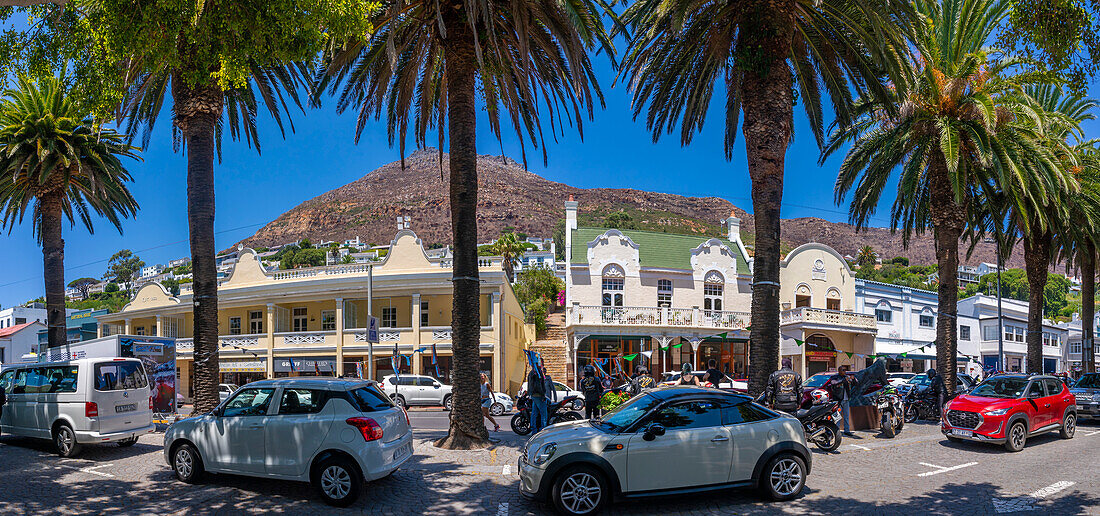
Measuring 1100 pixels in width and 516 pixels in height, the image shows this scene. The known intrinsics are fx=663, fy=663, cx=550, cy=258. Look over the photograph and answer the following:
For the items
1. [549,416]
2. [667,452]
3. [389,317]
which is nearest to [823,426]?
[667,452]

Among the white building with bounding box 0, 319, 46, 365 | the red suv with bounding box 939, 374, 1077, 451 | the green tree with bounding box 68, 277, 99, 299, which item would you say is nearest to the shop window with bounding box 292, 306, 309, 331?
the white building with bounding box 0, 319, 46, 365

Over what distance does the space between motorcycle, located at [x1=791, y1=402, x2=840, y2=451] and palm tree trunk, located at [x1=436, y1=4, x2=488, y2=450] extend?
608 centimetres

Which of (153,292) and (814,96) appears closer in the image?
(814,96)

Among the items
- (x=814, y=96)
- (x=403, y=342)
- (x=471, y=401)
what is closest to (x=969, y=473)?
(x=471, y=401)

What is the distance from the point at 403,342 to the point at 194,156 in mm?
20220

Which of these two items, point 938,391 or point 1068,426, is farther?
point 938,391

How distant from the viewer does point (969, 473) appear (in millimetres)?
10742

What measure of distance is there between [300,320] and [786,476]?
35179 millimetres

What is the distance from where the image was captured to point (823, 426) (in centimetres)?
1225

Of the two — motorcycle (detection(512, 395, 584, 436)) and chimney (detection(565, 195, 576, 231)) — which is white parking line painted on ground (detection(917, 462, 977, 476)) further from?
chimney (detection(565, 195, 576, 231))

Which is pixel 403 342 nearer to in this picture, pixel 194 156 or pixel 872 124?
pixel 194 156

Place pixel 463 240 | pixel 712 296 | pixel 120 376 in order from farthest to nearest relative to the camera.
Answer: pixel 712 296 < pixel 463 240 < pixel 120 376

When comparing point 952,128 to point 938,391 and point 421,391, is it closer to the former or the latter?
point 938,391

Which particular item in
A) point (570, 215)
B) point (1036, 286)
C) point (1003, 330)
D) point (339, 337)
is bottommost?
point (1003, 330)
